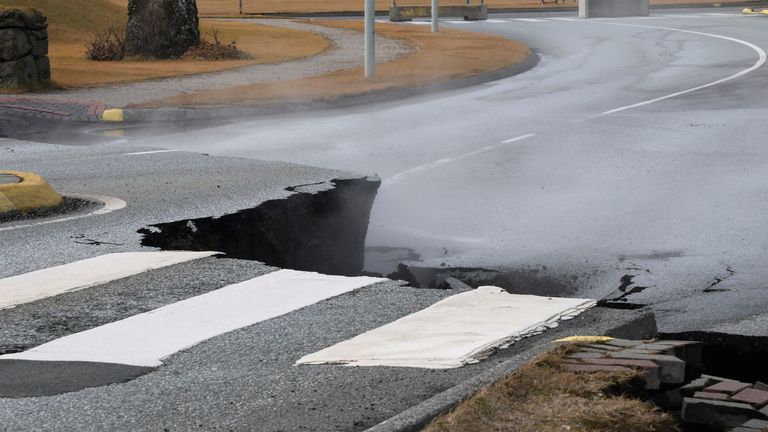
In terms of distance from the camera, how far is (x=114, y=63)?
84.7 feet

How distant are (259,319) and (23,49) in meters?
15.0

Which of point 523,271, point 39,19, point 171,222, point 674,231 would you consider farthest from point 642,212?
point 39,19

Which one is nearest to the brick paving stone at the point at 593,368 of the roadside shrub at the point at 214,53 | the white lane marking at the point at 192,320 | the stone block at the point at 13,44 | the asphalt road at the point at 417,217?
the asphalt road at the point at 417,217

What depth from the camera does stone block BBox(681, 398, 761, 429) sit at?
482cm

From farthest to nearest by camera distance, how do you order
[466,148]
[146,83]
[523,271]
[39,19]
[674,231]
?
[146,83]
[39,19]
[466,148]
[674,231]
[523,271]

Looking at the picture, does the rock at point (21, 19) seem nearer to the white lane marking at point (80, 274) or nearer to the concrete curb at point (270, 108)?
the concrete curb at point (270, 108)

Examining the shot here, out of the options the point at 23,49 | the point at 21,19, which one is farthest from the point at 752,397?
the point at 23,49

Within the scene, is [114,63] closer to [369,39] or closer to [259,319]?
[369,39]

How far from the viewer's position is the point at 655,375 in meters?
5.05

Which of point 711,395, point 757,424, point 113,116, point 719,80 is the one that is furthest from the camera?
point 719,80

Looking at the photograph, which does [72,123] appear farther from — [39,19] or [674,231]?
[674,231]

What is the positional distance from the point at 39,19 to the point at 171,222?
1173 centimetres

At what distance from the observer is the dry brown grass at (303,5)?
49.6 m

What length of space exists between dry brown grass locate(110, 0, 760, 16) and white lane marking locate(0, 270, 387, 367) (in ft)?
131
